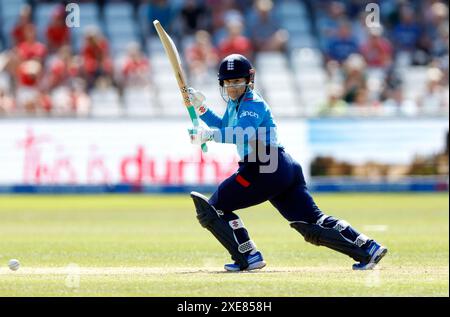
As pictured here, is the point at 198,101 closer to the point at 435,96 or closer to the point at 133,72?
the point at 133,72

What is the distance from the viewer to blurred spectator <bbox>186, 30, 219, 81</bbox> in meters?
23.2

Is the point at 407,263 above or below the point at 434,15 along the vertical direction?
below

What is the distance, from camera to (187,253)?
11227mm

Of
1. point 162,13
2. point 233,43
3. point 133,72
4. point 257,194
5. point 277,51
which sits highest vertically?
point 162,13

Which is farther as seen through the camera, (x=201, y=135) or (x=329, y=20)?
(x=329, y=20)

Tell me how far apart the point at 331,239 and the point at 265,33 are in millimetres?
15135

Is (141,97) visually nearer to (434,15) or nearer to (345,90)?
(345,90)

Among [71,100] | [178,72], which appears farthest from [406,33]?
[178,72]

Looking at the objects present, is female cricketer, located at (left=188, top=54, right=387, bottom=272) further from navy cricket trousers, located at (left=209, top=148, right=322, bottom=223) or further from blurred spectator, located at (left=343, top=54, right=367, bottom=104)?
blurred spectator, located at (left=343, top=54, right=367, bottom=104)

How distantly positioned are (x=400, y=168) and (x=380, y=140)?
72 centimetres

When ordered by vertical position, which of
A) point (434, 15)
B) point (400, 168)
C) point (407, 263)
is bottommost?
point (400, 168)
